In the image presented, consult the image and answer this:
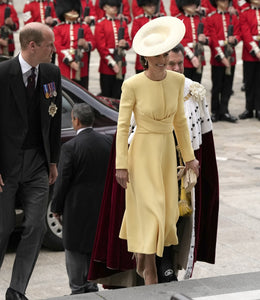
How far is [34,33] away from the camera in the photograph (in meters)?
6.13

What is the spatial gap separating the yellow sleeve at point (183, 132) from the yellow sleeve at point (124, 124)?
1.05 ft

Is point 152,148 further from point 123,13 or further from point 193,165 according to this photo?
point 123,13

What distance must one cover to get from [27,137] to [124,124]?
0.80 m

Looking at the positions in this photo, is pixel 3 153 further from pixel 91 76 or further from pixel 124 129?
pixel 91 76

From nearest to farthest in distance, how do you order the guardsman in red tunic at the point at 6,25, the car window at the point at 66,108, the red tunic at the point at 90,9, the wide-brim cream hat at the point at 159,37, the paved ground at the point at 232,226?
the wide-brim cream hat at the point at 159,37
the paved ground at the point at 232,226
the car window at the point at 66,108
the guardsman in red tunic at the point at 6,25
the red tunic at the point at 90,9

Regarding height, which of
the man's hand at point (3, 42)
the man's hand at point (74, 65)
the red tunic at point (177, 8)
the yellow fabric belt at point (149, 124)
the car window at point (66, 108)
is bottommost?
the man's hand at point (74, 65)

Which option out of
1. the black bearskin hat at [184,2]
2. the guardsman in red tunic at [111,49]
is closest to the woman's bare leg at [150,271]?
the guardsman in red tunic at [111,49]

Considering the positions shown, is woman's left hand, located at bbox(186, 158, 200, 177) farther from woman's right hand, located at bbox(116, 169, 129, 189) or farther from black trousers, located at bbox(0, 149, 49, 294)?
black trousers, located at bbox(0, 149, 49, 294)

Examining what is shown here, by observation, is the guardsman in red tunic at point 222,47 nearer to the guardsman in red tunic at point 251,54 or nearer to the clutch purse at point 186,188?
the guardsman in red tunic at point 251,54

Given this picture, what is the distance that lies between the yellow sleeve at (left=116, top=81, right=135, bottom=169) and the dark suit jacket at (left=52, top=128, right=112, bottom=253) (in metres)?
1.02

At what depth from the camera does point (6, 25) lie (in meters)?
15.2

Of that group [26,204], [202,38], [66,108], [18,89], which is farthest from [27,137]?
[202,38]

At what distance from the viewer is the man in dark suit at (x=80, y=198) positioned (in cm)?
663

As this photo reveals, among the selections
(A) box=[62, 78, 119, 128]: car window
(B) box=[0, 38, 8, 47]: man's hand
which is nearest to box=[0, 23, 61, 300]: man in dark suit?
(A) box=[62, 78, 119, 128]: car window
